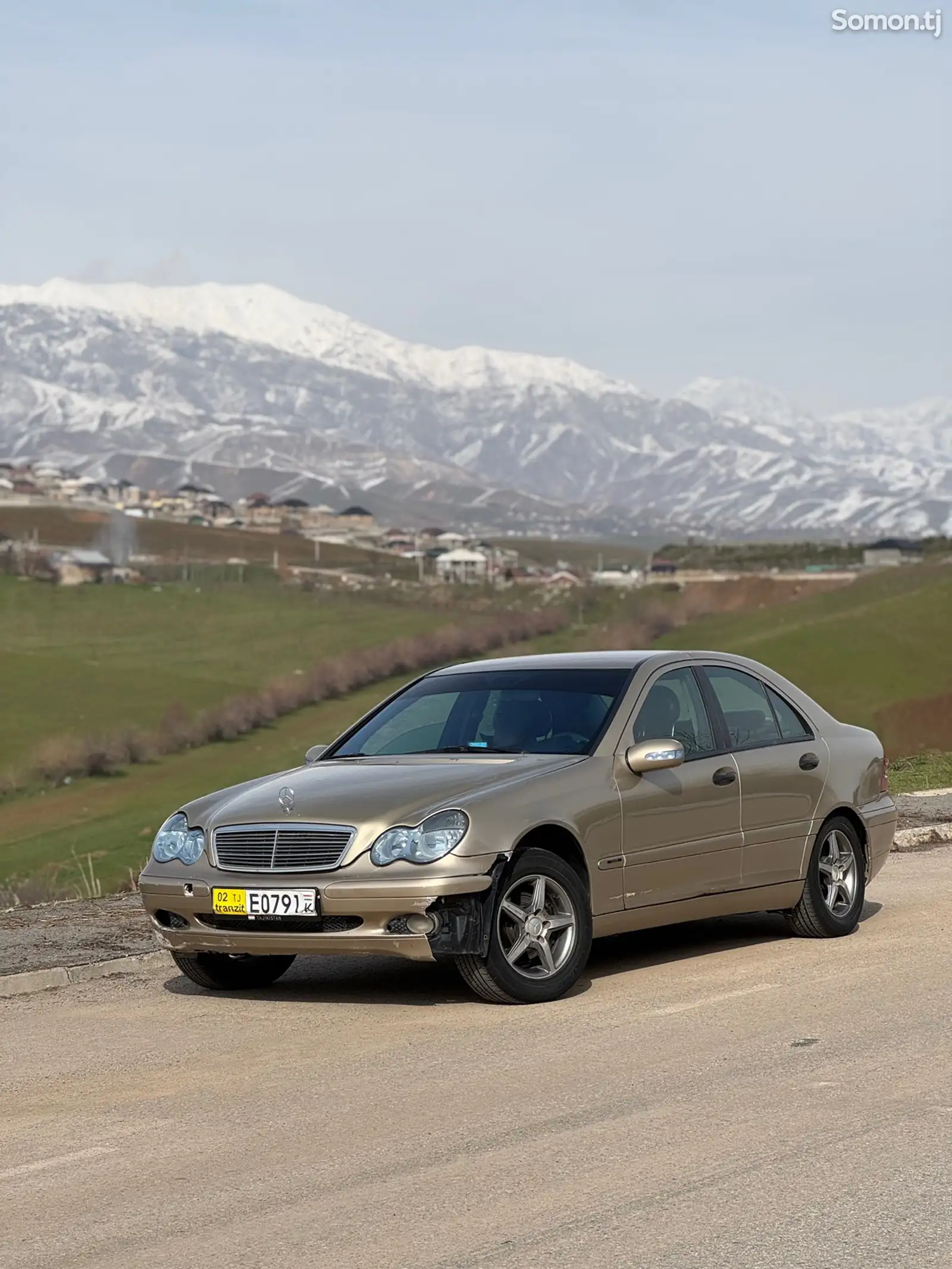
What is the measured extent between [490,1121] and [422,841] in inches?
86.2

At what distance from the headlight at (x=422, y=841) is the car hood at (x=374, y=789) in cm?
6

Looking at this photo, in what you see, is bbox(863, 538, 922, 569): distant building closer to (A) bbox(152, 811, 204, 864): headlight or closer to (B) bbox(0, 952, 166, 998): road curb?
(B) bbox(0, 952, 166, 998): road curb

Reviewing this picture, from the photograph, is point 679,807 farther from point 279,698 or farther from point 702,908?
point 279,698

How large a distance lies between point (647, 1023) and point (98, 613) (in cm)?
13712

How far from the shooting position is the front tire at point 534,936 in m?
8.73

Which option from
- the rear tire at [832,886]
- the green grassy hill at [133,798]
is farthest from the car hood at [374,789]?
the green grassy hill at [133,798]

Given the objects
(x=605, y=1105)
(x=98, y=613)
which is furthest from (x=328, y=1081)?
(x=98, y=613)

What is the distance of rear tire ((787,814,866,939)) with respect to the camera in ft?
34.7

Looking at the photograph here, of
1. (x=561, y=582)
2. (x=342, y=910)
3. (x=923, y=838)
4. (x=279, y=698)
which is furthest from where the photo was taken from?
(x=561, y=582)

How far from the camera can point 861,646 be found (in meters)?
96.0

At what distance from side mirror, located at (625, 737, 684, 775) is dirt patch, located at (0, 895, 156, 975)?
298 cm

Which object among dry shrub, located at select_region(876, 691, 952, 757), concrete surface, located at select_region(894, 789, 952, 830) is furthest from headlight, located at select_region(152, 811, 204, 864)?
dry shrub, located at select_region(876, 691, 952, 757)

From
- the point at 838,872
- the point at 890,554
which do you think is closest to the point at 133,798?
the point at 838,872

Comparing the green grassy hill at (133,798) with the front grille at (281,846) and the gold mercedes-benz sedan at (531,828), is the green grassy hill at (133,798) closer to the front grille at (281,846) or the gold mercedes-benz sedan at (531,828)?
the gold mercedes-benz sedan at (531,828)
